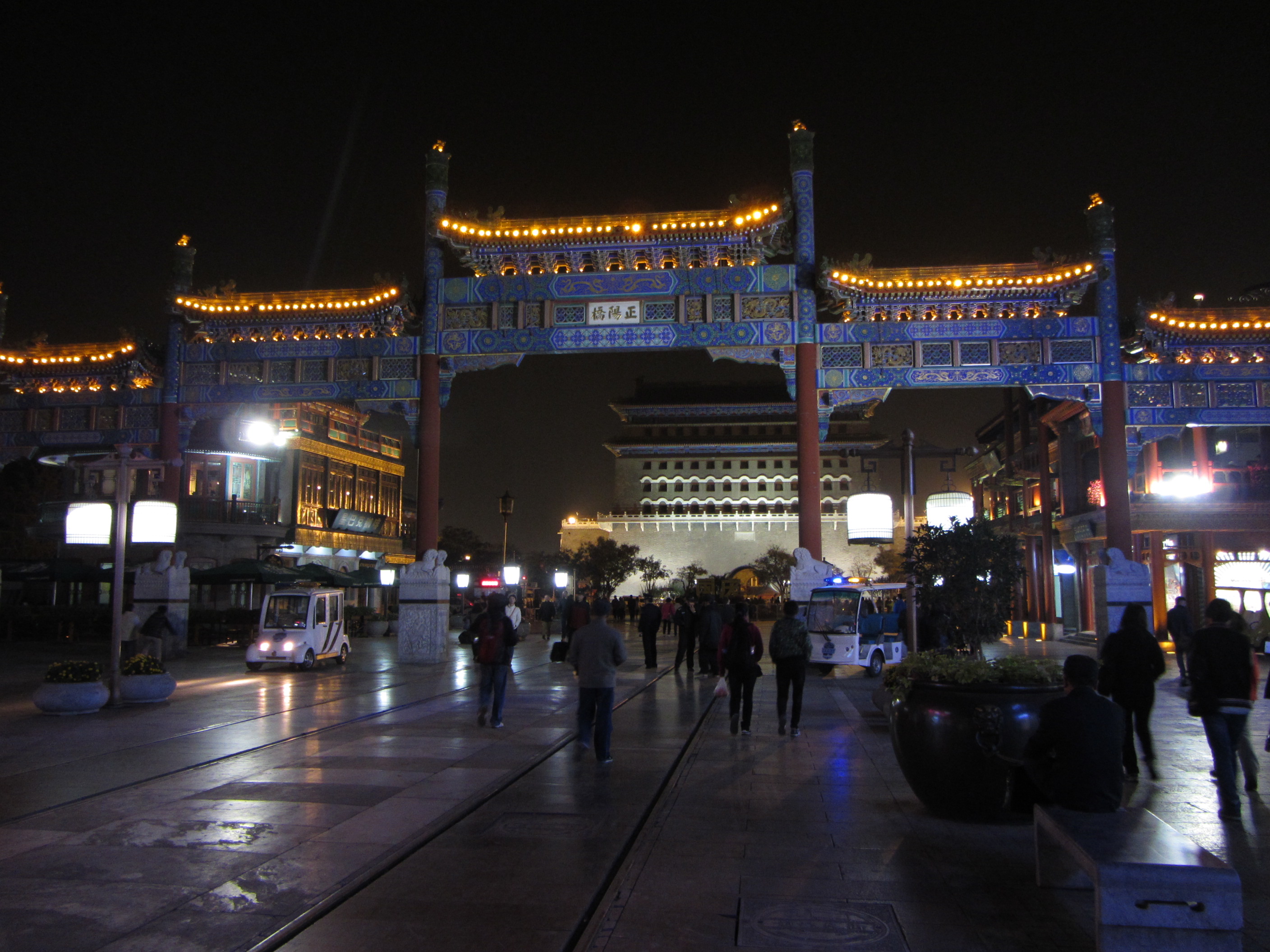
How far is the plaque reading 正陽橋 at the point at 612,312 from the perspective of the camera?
78.0 feet

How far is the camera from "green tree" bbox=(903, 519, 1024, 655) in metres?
15.5

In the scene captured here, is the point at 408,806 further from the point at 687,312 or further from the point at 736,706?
the point at 687,312

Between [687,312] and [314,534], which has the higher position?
[687,312]

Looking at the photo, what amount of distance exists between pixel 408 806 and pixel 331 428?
39304mm

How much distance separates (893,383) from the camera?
2319cm

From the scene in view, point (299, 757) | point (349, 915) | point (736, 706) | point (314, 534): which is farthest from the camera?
point (314, 534)

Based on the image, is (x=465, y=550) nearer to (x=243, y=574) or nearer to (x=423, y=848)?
(x=243, y=574)

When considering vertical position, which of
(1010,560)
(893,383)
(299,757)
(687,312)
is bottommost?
(299,757)

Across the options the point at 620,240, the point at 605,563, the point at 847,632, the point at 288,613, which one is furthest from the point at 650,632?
the point at 605,563

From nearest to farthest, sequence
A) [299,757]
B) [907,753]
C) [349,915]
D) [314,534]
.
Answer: [349,915] < [907,753] < [299,757] < [314,534]

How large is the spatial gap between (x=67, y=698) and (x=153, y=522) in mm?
8783

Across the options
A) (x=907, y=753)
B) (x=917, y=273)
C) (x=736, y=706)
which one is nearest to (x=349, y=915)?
(x=907, y=753)

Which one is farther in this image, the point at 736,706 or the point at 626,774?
the point at 736,706

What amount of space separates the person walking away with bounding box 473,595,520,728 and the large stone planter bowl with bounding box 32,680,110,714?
5.74 meters
